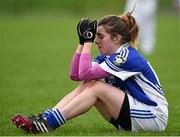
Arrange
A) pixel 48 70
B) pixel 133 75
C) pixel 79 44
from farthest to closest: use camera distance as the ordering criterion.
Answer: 1. pixel 48 70
2. pixel 79 44
3. pixel 133 75

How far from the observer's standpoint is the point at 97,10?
1409 inches

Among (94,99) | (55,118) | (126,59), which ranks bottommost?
(55,118)

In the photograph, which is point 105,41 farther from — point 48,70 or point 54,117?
point 48,70

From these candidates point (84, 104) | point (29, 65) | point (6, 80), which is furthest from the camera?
point (29, 65)

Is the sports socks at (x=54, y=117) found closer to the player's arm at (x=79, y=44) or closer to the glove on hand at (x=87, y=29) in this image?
the player's arm at (x=79, y=44)

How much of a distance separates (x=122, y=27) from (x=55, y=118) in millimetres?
1153

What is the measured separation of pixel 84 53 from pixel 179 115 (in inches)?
83.2

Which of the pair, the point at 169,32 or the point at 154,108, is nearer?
the point at 154,108

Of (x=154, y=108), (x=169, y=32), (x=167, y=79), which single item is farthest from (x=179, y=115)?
(x=169, y=32)

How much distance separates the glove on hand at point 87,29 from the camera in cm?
751

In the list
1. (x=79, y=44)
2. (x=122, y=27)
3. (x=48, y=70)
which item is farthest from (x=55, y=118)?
(x=48, y=70)

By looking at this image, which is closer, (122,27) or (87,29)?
(87,29)

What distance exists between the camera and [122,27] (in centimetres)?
773

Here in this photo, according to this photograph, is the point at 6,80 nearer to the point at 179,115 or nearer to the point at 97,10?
the point at 179,115
